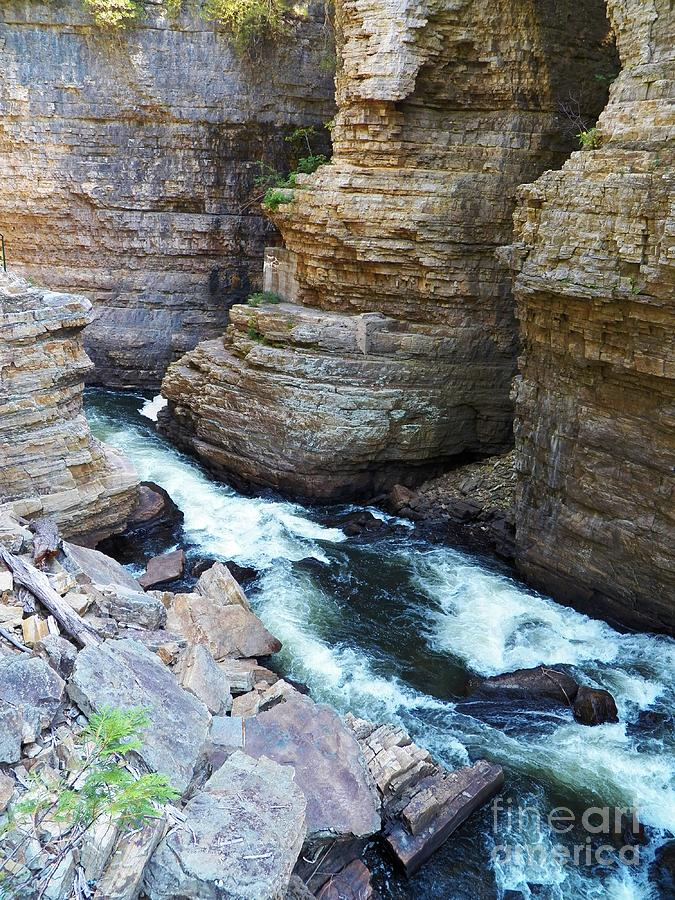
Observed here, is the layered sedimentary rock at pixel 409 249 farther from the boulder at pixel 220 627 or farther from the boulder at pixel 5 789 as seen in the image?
the boulder at pixel 5 789

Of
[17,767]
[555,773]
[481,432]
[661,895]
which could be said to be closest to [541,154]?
[481,432]

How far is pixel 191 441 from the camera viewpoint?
16719 millimetres

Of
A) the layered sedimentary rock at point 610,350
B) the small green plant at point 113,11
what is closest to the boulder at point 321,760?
the layered sedimentary rock at point 610,350

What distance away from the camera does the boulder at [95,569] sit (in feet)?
29.9

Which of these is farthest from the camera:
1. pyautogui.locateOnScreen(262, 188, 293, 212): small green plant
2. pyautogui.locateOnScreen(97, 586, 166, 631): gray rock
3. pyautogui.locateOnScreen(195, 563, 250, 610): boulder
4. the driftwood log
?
pyautogui.locateOnScreen(262, 188, 293, 212): small green plant

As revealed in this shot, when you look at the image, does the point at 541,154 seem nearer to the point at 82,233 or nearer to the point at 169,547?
the point at 169,547

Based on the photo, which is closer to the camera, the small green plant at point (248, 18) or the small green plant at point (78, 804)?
the small green plant at point (78, 804)

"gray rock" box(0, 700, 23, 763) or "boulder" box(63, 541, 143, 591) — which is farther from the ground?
"gray rock" box(0, 700, 23, 763)

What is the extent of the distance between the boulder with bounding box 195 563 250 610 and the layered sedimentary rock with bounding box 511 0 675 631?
16.0 ft

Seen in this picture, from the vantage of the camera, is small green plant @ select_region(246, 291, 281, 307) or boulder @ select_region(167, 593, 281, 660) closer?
boulder @ select_region(167, 593, 281, 660)

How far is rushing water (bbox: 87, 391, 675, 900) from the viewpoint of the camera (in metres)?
7.14

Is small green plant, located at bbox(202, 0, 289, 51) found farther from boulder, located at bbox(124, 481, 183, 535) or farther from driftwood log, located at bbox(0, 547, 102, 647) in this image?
driftwood log, located at bbox(0, 547, 102, 647)

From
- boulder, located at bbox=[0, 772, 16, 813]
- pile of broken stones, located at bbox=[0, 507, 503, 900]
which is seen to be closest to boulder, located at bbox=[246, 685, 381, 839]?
pile of broken stones, located at bbox=[0, 507, 503, 900]

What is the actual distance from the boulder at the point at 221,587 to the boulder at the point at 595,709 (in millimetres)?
4571
